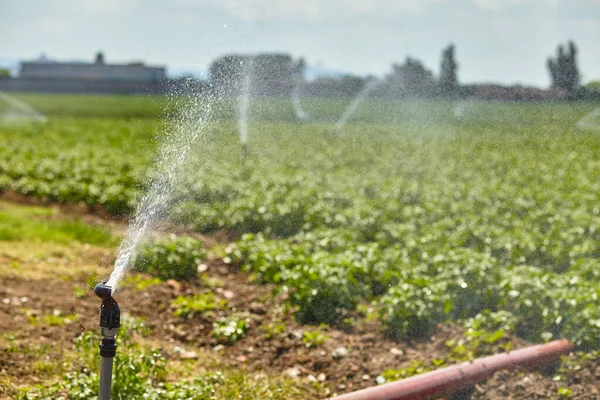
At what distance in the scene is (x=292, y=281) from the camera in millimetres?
5680

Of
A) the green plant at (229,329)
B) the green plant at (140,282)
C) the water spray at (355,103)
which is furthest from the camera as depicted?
the water spray at (355,103)

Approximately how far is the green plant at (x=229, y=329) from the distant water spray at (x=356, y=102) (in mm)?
19905

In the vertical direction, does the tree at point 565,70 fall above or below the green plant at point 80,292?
above

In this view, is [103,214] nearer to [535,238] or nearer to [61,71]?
[535,238]

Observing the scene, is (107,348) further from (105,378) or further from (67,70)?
(67,70)

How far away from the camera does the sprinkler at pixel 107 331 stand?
2.94 meters

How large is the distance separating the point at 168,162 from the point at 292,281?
2068mm

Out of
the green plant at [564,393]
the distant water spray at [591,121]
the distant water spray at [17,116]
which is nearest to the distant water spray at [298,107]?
the distant water spray at [591,121]

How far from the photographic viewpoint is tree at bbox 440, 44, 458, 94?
36.6 ft

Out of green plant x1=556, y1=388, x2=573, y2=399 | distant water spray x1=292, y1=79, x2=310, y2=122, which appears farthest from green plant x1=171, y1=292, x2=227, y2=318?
distant water spray x1=292, y1=79, x2=310, y2=122

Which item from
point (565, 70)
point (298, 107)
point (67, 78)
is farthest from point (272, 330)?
point (67, 78)

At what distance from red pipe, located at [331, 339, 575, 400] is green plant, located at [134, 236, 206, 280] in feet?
9.71

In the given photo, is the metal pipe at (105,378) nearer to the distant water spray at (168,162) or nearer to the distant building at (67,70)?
the distant water spray at (168,162)

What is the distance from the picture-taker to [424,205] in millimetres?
8820
